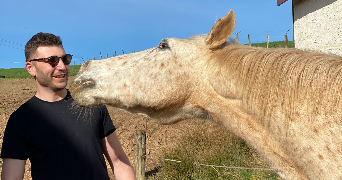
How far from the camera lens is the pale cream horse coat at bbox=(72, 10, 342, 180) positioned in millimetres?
1632

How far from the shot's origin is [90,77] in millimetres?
2240

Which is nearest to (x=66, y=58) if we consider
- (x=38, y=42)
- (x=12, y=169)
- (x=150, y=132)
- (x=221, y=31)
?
(x=38, y=42)

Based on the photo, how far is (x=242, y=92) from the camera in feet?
6.43

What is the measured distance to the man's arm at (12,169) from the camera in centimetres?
204

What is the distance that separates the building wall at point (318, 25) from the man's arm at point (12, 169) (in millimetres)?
6766

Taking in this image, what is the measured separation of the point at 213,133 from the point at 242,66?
16.6 ft

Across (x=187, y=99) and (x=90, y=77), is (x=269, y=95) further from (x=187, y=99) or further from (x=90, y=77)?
(x=90, y=77)

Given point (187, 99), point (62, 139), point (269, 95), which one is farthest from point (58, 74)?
point (269, 95)

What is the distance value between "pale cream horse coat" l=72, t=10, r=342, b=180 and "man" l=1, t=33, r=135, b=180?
19cm

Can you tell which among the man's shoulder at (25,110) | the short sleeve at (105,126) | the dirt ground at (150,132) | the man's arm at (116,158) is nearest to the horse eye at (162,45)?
the short sleeve at (105,126)

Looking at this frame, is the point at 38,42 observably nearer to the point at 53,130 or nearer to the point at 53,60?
the point at 53,60

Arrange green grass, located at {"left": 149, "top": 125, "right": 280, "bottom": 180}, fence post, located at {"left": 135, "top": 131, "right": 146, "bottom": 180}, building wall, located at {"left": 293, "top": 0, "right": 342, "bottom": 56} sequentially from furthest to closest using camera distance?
1. building wall, located at {"left": 293, "top": 0, "right": 342, "bottom": 56}
2. fence post, located at {"left": 135, "top": 131, "right": 146, "bottom": 180}
3. green grass, located at {"left": 149, "top": 125, "right": 280, "bottom": 180}

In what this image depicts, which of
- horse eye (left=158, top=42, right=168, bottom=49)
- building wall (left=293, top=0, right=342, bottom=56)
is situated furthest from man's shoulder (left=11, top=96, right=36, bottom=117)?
building wall (left=293, top=0, right=342, bottom=56)

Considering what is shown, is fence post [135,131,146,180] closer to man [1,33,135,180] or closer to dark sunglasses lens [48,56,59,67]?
man [1,33,135,180]
